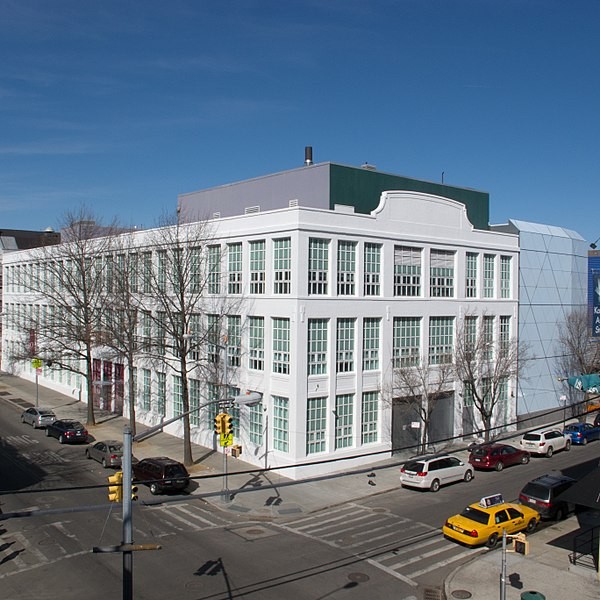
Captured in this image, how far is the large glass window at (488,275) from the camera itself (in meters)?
43.5

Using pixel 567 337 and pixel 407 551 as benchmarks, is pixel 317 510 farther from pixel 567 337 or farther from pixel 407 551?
pixel 567 337

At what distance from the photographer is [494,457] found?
112ft

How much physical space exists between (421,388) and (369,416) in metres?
3.96

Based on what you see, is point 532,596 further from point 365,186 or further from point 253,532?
point 365,186

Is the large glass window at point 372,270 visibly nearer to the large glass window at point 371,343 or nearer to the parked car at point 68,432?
the large glass window at point 371,343

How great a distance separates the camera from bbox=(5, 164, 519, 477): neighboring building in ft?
107

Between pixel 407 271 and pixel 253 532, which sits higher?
pixel 407 271

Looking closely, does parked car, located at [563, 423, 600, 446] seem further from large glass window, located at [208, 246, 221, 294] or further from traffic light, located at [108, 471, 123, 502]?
traffic light, located at [108, 471, 123, 502]

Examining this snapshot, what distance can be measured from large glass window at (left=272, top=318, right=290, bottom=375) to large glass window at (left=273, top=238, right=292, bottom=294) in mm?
1700

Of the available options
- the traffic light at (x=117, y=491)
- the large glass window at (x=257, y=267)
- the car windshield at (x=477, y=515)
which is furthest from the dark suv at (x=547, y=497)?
the traffic light at (x=117, y=491)

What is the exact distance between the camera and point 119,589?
58.3 feet

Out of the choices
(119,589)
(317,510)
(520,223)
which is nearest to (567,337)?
(520,223)

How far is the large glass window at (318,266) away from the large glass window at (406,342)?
6.07 metres

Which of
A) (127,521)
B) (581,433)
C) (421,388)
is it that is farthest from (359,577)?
(581,433)
